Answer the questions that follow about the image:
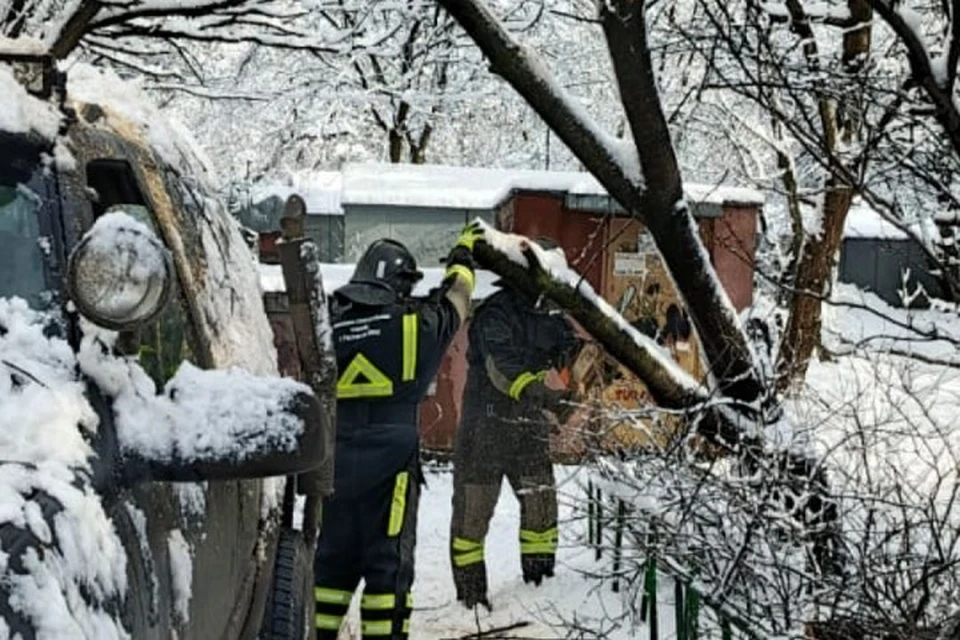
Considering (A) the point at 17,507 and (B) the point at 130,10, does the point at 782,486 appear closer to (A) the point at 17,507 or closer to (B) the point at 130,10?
(A) the point at 17,507

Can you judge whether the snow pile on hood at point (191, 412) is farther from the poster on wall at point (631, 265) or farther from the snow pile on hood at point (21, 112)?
the poster on wall at point (631, 265)

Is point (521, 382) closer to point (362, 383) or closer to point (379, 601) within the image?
point (362, 383)

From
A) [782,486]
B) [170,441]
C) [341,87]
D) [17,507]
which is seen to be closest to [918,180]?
[782,486]

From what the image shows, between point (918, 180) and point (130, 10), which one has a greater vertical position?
point (130, 10)

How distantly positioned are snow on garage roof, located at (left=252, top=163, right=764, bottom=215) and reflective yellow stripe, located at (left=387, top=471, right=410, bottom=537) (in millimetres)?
4046

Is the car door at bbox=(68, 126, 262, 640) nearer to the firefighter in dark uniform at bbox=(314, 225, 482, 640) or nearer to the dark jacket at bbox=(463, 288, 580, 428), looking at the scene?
the firefighter in dark uniform at bbox=(314, 225, 482, 640)

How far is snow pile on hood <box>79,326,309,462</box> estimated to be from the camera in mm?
2018

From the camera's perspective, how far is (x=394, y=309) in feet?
18.0

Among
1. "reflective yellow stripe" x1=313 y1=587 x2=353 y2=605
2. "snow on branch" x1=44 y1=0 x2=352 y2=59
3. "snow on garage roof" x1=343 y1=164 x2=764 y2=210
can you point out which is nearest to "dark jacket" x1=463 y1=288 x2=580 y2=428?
"reflective yellow stripe" x1=313 y1=587 x2=353 y2=605

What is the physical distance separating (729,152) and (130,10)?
11.6 m

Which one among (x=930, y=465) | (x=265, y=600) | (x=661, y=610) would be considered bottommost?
(x=661, y=610)

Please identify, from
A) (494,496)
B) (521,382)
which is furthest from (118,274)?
(494,496)

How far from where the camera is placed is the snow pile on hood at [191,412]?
202 centimetres

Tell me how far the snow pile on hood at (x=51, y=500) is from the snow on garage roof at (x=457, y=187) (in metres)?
7.29
